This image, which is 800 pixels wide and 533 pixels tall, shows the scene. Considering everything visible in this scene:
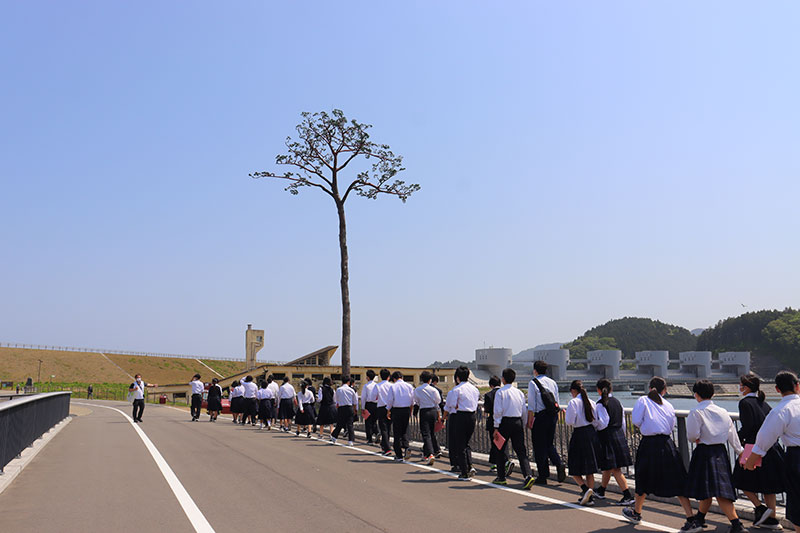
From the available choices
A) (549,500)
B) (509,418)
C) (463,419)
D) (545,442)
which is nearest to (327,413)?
(463,419)

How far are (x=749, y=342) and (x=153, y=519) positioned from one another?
16221cm

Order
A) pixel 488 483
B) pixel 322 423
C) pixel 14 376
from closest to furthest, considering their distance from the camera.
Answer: pixel 488 483, pixel 322 423, pixel 14 376

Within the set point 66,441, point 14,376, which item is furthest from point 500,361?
point 66,441

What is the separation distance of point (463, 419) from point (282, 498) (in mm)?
3699

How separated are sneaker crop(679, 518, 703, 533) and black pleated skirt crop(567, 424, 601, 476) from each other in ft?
6.04

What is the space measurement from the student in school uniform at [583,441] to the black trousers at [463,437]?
2271 mm

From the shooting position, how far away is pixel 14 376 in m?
87.4

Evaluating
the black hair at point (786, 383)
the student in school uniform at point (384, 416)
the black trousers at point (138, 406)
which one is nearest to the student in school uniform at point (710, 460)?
the black hair at point (786, 383)

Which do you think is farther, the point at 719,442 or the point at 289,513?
the point at 289,513

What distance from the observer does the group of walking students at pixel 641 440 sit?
6055 millimetres

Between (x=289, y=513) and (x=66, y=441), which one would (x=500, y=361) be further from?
(x=289, y=513)

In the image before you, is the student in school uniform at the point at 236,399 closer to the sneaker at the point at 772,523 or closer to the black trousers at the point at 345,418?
the black trousers at the point at 345,418

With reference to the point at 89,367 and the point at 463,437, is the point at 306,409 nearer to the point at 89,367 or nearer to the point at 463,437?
the point at 463,437

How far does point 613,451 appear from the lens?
8.44 metres
